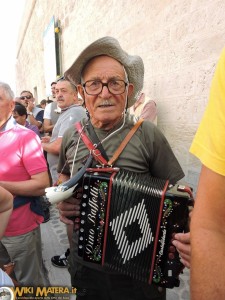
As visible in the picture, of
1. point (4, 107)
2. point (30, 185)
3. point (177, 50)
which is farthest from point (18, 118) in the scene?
point (177, 50)

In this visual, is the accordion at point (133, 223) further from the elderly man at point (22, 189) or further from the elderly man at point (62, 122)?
the elderly man at point (62, 122)

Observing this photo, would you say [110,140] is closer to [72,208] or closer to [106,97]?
[106,97]

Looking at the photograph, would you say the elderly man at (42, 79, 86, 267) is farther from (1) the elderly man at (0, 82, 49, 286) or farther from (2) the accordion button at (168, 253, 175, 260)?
(2) the accordion button at (168, 253, 175, 260)

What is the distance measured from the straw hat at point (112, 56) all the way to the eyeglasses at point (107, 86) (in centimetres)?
12

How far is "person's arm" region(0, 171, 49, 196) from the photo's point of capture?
5.58 ft

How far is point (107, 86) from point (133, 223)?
750 mm

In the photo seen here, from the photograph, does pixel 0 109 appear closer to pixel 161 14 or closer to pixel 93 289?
pixel 93 289

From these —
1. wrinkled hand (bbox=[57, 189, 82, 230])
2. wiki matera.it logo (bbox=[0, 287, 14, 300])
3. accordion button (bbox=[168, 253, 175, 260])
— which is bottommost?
accordion button (bbox=[168, 253, 175, 260])

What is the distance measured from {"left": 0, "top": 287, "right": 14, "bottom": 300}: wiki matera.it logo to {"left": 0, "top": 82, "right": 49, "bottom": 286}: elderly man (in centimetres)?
86

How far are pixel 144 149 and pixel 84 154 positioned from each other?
0.34m

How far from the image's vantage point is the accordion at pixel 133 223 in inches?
44.9

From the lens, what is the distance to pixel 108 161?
53.5 inches

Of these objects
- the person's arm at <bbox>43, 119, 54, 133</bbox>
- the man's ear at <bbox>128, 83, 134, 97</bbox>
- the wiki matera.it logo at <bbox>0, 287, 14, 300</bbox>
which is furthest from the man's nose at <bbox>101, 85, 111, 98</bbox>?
the person's arm at <bbox>43, 119, 54, 133</bbox>

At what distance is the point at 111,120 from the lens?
148 centimetres
